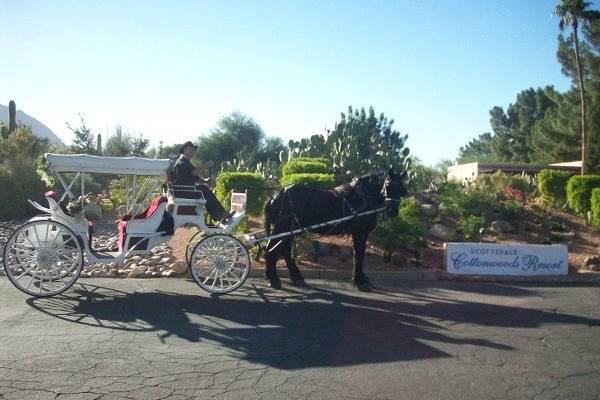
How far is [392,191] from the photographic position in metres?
8.04

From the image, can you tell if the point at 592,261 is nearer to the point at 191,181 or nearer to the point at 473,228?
the point at 473,228

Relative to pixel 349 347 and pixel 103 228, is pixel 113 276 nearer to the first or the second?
pixel 349 347

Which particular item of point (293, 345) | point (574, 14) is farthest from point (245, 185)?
point (574, 14)

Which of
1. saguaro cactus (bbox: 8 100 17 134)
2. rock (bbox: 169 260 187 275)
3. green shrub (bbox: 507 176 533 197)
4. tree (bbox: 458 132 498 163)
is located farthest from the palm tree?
tree (bbox: 458 132 498 163)

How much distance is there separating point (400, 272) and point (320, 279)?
1.56 m

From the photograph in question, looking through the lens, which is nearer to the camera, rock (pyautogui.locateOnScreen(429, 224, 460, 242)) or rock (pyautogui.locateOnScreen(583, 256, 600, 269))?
rock (pyautogui.locateOnScreen(583, 256, 600, 269))

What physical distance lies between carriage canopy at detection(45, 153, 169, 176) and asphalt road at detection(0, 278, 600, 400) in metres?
1.84

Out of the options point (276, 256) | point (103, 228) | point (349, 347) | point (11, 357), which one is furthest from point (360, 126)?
point (11, 357)

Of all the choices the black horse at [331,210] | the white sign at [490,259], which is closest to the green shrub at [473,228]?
the white sign at [490,259]

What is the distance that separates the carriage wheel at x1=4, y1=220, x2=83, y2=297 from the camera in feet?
22.5

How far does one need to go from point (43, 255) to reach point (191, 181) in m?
2.28

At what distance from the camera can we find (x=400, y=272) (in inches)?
372

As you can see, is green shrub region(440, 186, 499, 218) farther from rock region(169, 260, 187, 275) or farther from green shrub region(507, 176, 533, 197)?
rock region(169, 260, 187, 275)

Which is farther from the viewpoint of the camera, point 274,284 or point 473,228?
point 473,228
